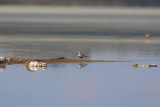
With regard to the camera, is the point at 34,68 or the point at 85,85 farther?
the point at 34,68

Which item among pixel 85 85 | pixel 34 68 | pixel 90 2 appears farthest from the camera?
pixel 90 2

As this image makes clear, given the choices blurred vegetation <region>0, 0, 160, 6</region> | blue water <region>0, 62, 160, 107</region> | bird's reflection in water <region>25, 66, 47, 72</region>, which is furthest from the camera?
blurred vegetation <region>0, 0, 160, 6</region>

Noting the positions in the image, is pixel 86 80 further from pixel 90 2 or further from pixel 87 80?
pixel 90 2

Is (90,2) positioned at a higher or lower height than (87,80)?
higher

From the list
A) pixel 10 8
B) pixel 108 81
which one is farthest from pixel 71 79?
pixel 10 8

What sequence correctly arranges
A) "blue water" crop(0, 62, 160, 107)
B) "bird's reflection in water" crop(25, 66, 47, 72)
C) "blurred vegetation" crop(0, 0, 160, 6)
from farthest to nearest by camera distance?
"blurred vegetation" crop(0, 0, 160, 6) < "bird's reflection in water" crop(25, 66, 47, 72) < "blue water" crop(0, 62, 160, 107)

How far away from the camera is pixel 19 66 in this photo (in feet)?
96.9

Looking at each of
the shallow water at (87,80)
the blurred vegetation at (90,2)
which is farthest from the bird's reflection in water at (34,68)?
the blurred vegetation at (90,2)

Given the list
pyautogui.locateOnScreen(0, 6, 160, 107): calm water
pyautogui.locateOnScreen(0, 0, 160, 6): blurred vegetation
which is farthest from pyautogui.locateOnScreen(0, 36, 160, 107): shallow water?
pyautogui.locateOnScreen(0, 0, 160, 6): blurred vegetation

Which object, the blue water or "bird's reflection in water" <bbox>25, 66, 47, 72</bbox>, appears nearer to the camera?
the blue water

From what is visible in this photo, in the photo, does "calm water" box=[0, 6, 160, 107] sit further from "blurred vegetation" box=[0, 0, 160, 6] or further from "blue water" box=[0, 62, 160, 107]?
"blurred vegetation" box=[0, 0, 160, 6]

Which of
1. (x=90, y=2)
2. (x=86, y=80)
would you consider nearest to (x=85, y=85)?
(x=86, y=80)

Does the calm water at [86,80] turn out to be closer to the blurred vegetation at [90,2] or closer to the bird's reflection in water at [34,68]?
the bird's reflection in water at [34,68]

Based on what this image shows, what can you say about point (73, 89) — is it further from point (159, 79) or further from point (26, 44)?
point (26, 44)
